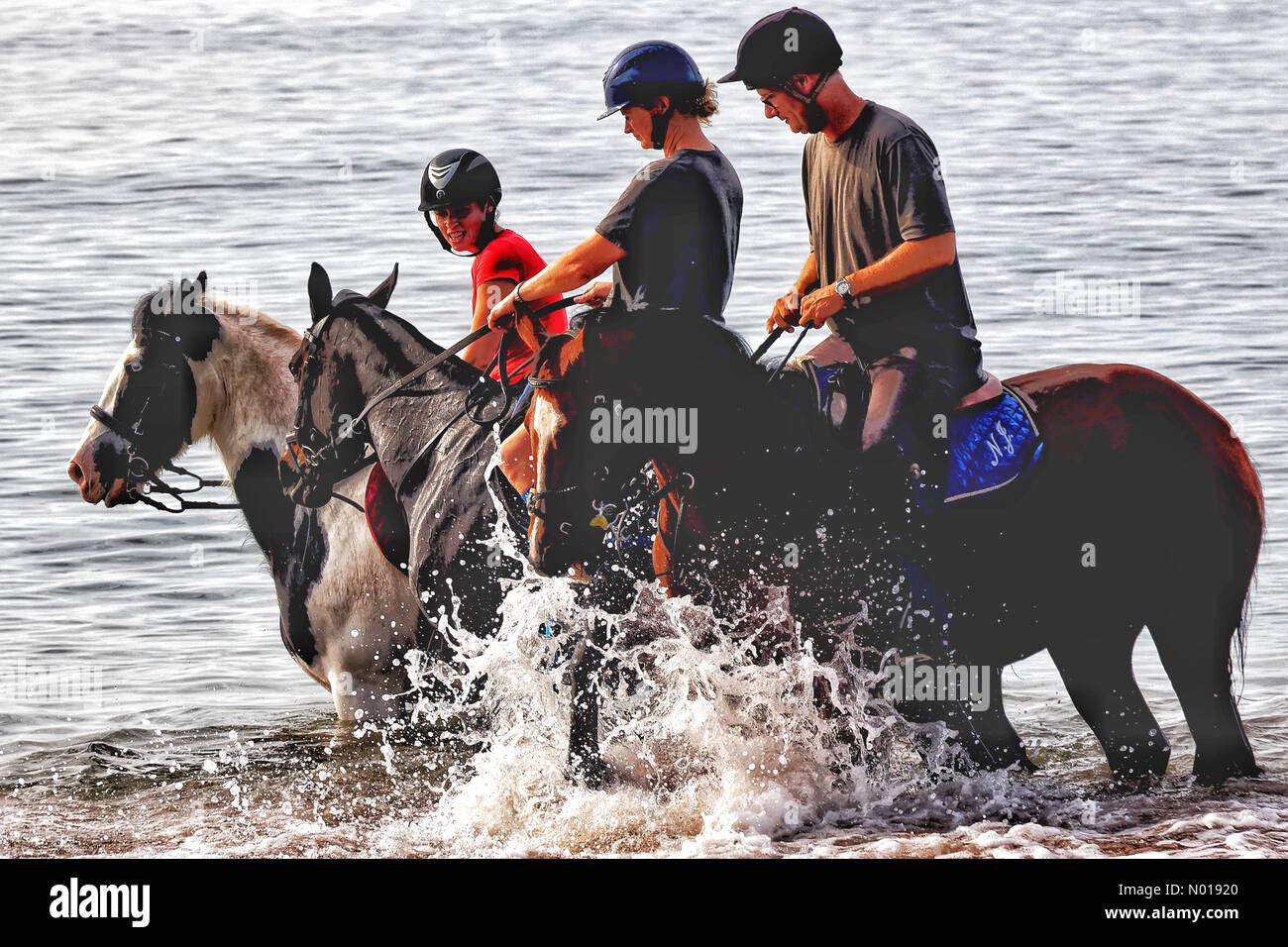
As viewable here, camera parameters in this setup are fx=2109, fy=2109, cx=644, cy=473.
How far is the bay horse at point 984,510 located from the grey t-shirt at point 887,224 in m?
0.42

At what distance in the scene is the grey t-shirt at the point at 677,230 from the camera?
7457 mm

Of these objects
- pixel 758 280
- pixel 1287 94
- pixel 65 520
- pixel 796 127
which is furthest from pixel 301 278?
pixel 1287 94

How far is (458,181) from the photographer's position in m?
8.89

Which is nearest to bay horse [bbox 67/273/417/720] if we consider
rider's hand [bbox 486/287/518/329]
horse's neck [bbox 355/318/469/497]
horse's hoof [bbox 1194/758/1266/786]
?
horse's neck [bbox 355/318/469/497]

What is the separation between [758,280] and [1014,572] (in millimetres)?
11175

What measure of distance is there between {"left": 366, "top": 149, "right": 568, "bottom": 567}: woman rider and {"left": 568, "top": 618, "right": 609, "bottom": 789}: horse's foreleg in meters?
1.26

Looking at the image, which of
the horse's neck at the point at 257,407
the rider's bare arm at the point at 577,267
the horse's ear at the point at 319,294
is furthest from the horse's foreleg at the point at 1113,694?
the horse's neck at the point at 257,407

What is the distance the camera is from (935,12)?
31188 millimetres

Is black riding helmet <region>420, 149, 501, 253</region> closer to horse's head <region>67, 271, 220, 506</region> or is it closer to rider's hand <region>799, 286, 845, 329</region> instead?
horse's head <region>67, 271, 220, 506</region>

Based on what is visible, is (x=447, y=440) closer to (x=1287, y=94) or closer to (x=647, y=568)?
(x=647, y=568)

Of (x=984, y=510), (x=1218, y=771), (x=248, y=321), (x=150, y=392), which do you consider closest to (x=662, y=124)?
(x=984, y=510)

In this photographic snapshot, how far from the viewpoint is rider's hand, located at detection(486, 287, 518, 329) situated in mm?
7810

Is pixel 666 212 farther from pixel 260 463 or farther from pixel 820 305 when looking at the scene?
pixel 260 463

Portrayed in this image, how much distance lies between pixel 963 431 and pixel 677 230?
1.27 m
